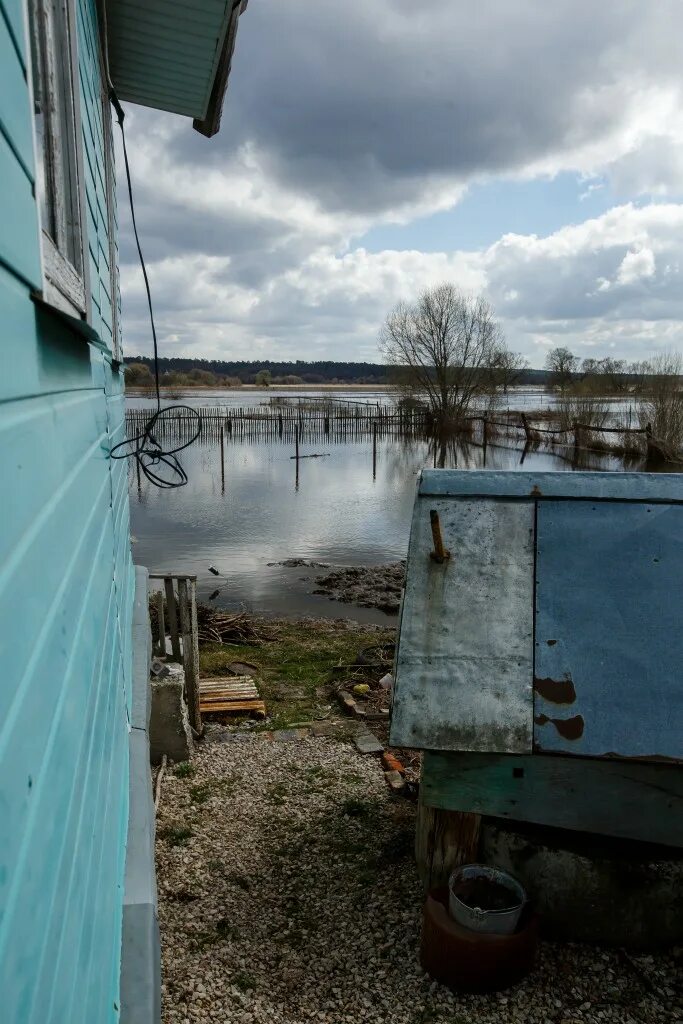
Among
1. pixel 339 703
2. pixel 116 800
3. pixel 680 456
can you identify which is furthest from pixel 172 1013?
pixel 680 456

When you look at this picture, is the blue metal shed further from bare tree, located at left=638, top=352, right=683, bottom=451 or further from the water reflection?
bare tree, located at left=638, top=352, right=683, bottom=451

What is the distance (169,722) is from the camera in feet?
21.3

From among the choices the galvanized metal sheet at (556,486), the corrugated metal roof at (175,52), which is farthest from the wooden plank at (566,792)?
the corrugated metal roof at (175,52)

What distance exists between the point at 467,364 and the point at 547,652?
4717 cm

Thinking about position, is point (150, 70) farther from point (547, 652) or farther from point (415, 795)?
point (415, 795)

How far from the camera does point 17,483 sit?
1.08m

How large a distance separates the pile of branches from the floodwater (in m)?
1.21

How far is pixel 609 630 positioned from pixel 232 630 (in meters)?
7.61

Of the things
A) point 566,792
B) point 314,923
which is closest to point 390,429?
point 314,923

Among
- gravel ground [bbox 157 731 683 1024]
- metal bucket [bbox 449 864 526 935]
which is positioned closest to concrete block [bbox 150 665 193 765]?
gravel ground [bbox 157 731 683 1024]

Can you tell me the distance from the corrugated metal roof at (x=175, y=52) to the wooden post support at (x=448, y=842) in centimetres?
500

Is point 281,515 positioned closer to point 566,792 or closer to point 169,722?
point 169,722

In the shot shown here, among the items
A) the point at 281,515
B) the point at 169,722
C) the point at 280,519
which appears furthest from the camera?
the point at 281,515

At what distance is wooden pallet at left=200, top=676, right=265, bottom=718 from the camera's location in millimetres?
7797
